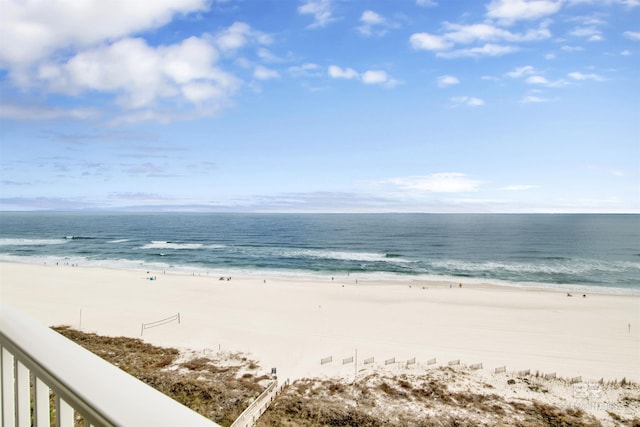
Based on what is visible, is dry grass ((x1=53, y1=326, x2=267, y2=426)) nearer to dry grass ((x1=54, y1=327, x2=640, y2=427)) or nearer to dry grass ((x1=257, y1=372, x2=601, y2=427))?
dry grass ((x1=54, y1=327, x2=640, y2=427))

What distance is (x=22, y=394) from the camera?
4.59 ft

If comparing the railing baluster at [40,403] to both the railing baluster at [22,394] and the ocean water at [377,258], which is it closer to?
the railing baluster at [22,394]

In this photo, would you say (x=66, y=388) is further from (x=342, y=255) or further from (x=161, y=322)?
(x=342, y=255)

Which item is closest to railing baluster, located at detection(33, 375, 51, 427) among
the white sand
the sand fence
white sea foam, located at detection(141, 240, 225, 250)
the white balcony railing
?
the white balcony railing

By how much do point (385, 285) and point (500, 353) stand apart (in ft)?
46.4

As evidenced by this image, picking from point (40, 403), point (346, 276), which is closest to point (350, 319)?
point (346, 276)

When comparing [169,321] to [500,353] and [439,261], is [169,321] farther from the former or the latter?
[439,261]

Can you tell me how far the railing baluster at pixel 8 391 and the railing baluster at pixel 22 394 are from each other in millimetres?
47

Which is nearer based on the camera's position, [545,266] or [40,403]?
[40,403]

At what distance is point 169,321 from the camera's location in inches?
733

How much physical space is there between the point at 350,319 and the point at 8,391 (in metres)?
19.3

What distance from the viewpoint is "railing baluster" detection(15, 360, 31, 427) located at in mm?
1329

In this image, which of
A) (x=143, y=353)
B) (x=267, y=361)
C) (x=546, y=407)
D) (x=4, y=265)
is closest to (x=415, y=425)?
(x=546, y=407)

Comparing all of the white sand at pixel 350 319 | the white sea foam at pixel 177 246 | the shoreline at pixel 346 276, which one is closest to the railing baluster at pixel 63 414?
the white sand at pixel 350 319
